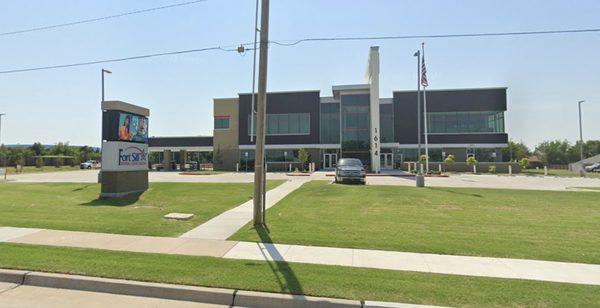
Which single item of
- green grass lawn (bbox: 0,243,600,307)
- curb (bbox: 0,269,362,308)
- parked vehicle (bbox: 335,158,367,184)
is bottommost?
curb (bbox: 0,269,362,308)

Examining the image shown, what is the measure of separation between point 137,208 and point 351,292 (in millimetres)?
10584

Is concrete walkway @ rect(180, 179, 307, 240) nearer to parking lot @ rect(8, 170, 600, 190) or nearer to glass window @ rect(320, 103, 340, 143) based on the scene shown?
parking lot @ rect(8, 170, 600, 190)

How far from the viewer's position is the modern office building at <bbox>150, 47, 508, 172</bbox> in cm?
4819

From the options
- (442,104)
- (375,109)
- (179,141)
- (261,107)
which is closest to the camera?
(261,107)

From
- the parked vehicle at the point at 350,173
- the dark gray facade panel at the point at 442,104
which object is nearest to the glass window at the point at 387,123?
the dark gray facade panel at the point at 442,104

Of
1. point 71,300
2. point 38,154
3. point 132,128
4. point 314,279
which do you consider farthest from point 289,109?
point 38,154

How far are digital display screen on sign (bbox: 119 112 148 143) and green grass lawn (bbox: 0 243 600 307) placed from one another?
1083 centimetres

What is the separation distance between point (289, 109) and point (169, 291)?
45.6 metres

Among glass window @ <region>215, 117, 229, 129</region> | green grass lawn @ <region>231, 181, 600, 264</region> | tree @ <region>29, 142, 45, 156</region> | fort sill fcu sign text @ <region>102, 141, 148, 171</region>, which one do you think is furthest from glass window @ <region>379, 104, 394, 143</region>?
tree @ <region>29, 142, 45, 156</region>

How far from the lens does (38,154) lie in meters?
86.9

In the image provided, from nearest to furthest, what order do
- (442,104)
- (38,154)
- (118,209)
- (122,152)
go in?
(118,209), (122,152), (442,104), (38,154)

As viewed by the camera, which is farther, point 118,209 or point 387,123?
point 387,123

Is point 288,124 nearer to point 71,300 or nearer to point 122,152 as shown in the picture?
point 122,152

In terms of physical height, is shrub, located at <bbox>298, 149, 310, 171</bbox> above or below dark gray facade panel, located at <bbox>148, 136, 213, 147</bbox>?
below
